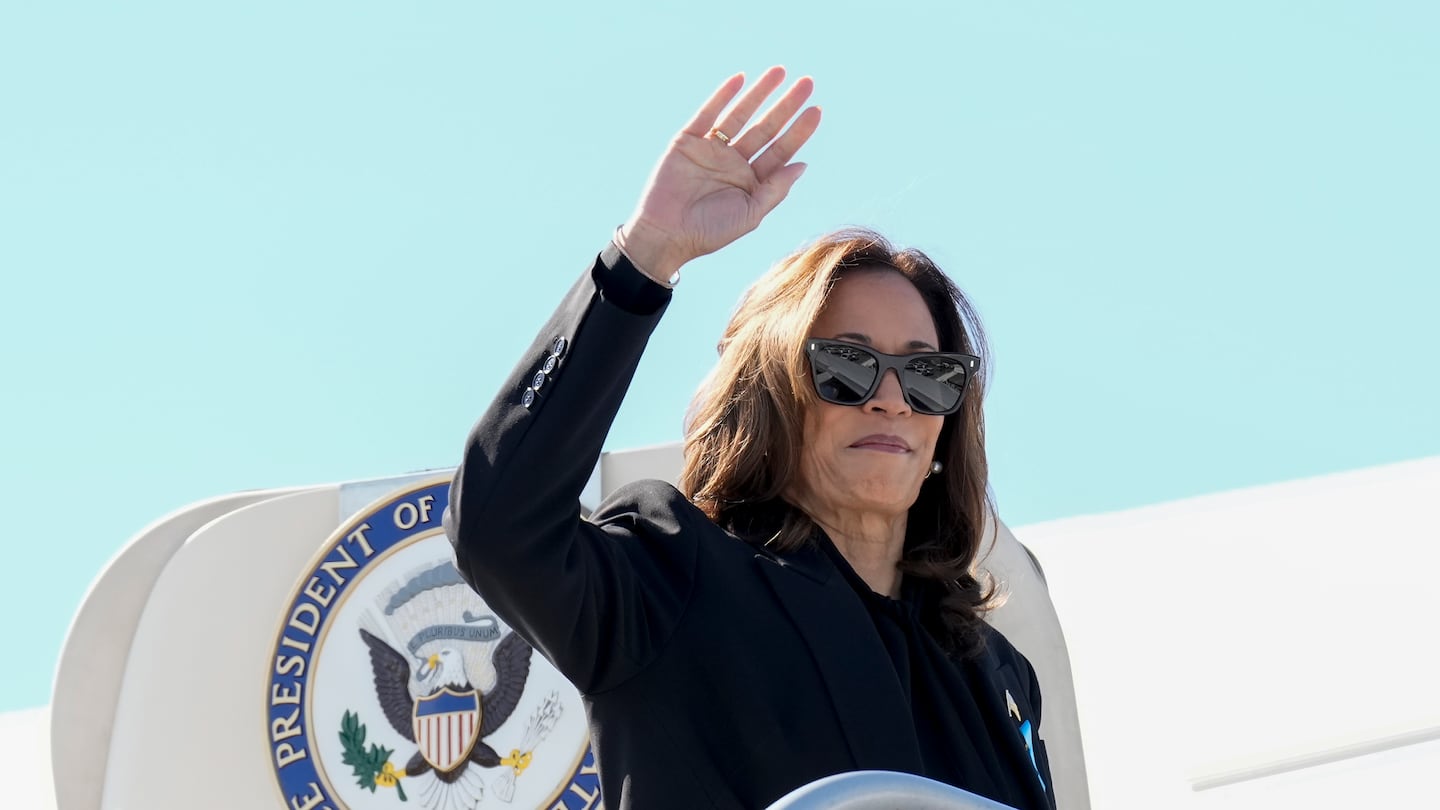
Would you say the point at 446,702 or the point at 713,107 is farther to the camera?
the point at 446,702

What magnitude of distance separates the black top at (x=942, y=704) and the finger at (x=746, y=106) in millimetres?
635

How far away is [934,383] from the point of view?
254 cm

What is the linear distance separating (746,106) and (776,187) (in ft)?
0.36

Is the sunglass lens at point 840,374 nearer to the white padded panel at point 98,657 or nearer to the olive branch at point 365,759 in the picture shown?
the olive branch at point 365,759

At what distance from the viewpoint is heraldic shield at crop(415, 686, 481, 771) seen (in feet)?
20.9

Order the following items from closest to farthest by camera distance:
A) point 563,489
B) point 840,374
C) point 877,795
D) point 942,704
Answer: point 877,795, point 563,489, point 942,704, point 840,374

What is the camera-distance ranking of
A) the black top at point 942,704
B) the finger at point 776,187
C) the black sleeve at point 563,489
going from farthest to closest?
the black top at point 942,704 < the finger at point 776,187 < the black sleeve at point 563,489

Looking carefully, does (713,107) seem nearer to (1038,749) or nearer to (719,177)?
(719,177)

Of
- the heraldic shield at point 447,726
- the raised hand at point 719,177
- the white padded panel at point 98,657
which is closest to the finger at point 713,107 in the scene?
the raised hand at point 719,177

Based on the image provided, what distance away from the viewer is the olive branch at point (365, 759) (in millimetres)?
6266

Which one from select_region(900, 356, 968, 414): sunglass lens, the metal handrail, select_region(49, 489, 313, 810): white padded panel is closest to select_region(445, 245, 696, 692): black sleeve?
select_region(900, 356, 968, 414): sunglass lens

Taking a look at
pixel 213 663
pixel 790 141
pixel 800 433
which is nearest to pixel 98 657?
pixel 213 663

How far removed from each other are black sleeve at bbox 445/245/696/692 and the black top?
45 centimetres

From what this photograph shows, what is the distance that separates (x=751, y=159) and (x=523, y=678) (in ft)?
14.8
